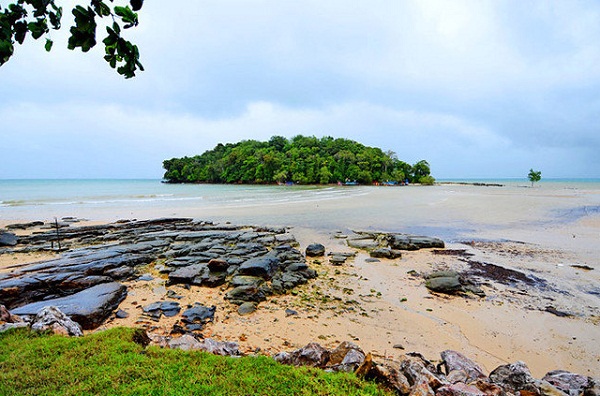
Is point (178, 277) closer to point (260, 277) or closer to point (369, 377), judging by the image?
point (260, 277)

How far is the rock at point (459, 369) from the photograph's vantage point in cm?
370

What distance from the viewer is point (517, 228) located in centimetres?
1739

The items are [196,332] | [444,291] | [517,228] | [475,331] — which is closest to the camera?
[196,332]

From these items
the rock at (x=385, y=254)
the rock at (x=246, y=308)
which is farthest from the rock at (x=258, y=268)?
the rock at (x=385, y=254)

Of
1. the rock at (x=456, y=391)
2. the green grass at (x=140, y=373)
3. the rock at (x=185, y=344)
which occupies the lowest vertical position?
the rock at (x=185, y=344)

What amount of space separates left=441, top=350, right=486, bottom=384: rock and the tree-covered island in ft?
268

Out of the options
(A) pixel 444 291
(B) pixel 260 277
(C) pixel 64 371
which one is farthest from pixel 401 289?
(C) pixel 64 371

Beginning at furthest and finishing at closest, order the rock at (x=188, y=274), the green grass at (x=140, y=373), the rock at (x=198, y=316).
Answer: the rock at (x=188, y=274) → the rock at (x=198, y=316) → the green grass at (x=140, y=373)

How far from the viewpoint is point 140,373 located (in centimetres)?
321

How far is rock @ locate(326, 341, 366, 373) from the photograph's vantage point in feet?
11.7

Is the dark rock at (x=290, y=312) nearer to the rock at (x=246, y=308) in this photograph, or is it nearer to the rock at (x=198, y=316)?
the rock at (x=246, y=308)

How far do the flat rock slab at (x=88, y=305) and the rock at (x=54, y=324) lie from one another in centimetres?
94

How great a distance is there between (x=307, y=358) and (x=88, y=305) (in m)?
4.84

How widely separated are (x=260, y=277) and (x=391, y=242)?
715 centimetres
